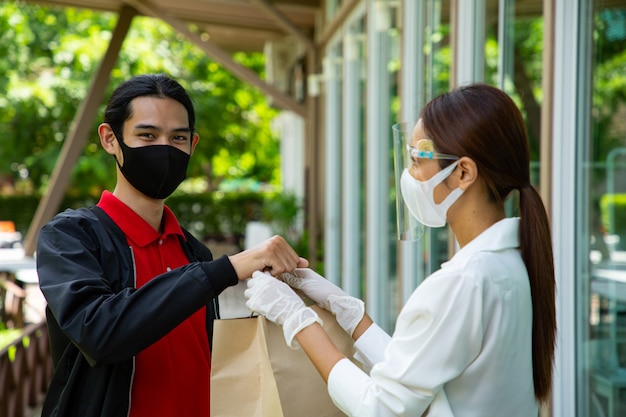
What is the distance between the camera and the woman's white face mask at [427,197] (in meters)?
1.33

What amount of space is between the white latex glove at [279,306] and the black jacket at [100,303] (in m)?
0.06

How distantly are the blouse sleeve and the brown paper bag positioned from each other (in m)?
0.23

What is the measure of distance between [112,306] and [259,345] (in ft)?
1.06

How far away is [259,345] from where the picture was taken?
1.46 meters

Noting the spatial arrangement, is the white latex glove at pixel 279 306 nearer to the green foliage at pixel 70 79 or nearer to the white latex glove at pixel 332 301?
the white latex glove at pixel 332 301

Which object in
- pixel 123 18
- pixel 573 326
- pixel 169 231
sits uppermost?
pixel 123 18

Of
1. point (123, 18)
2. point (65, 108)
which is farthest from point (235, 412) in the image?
point (65, 108)

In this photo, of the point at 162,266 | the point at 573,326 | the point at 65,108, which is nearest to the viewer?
the point at 162,266

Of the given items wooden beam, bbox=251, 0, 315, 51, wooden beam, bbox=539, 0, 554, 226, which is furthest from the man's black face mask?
wooden beam, bbox=251, 0, 315, 51

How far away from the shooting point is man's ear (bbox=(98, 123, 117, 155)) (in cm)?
166

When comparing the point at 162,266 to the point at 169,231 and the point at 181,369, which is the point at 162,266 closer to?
the point at 169,231

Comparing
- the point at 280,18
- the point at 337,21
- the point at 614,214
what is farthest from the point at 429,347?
the point at 280,18

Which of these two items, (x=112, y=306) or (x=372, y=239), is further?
(x=372, y=239)

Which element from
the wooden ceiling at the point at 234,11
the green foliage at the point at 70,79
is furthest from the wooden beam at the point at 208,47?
the green foliage at the point at 70,79
